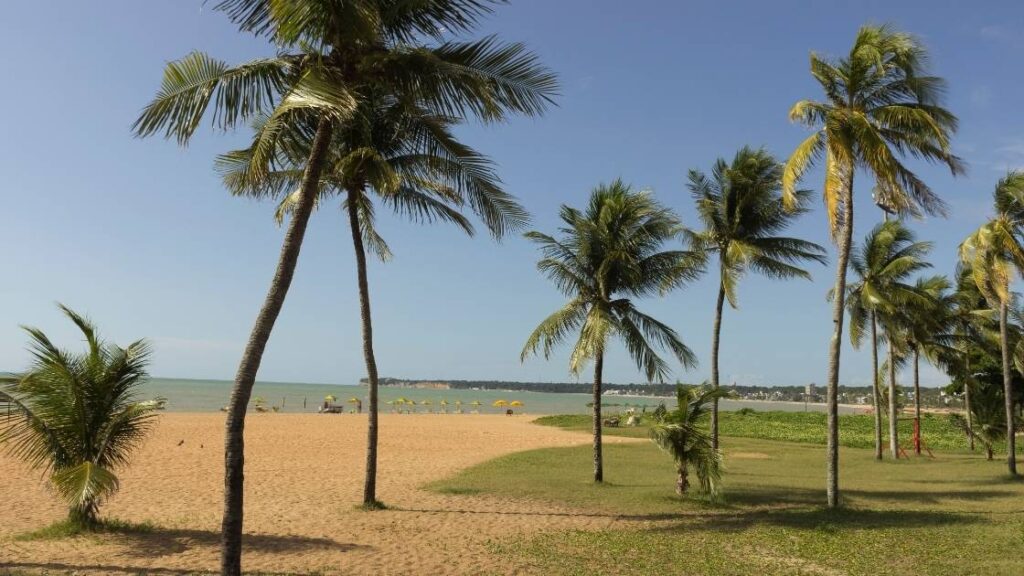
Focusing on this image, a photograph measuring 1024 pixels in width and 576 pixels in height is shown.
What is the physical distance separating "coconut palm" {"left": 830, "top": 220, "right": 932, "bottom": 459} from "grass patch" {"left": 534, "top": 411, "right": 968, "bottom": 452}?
1014 centimetres

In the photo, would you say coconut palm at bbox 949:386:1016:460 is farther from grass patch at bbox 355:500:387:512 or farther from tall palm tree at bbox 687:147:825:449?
grass patch at bbox 355:500:387:512

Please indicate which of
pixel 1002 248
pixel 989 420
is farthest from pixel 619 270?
pixel 989 420

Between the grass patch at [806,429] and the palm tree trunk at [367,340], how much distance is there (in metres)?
19.9

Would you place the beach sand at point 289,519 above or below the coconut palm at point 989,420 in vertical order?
below

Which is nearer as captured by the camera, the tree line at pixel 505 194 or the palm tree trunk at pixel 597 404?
the tree line at pixel 505 194

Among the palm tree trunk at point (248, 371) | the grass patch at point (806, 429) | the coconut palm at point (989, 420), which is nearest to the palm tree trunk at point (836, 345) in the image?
the palm tree trunk at point (248, 371)

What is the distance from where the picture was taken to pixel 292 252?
22.0ft

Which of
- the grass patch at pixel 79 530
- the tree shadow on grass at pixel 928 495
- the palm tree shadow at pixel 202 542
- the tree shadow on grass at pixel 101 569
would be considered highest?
the tree shadow on grass at pixel 101 569

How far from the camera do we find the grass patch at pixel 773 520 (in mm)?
8469

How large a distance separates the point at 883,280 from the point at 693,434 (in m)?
12.7

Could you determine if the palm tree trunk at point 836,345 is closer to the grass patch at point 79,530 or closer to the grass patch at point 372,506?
the grass patch at point 372,506

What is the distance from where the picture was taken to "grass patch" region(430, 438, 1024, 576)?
8.47m

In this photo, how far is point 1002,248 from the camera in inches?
664

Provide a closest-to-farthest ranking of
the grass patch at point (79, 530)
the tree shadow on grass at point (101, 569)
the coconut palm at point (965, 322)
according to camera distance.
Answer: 1. the tree shadow on grass at point (101, 569)
2. the grass patch at point (79, 530)
3. the coconut palm at point (965, 322)
